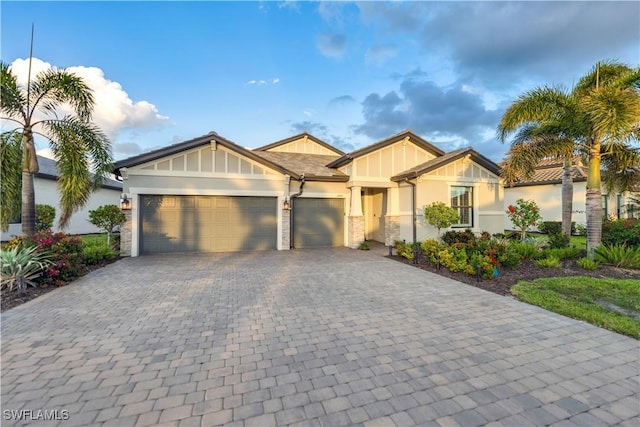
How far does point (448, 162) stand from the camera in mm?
12508

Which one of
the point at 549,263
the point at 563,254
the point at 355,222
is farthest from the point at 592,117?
the point at 355,222

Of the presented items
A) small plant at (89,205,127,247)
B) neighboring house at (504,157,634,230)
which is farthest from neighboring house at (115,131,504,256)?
neighboring house at (504,157,634,230)

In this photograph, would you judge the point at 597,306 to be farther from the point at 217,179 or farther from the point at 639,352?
the point at 217,179

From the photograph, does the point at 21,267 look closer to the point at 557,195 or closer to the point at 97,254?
the point at 97,254

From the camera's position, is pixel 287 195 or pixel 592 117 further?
pixel 287 195

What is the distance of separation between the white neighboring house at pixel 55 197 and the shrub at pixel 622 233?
20.7 metres

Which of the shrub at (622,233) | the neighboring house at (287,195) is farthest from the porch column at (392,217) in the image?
the shrub at (622,233)

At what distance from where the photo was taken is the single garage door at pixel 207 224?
10.9m

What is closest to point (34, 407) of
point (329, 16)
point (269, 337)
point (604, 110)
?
point (269, 337)

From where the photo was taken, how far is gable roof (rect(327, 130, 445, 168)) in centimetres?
1245

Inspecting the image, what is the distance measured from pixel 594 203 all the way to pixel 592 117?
2828mm

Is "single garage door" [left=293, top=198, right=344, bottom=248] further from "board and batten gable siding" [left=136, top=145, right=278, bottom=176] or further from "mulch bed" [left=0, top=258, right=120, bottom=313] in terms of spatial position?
"mulch bed" [left=0, top=258, right=120, bottom=313]

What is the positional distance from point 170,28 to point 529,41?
1279 centimetres

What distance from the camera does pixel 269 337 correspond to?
3.87 metres
